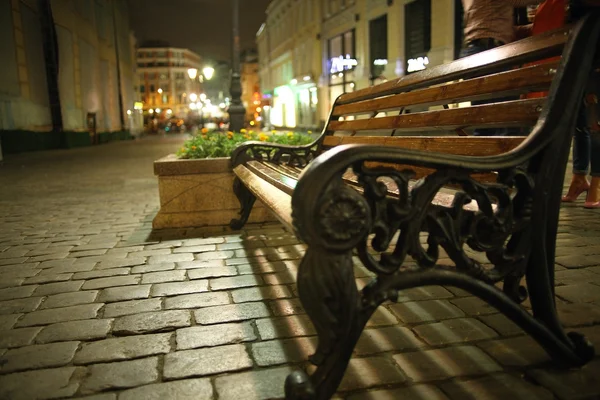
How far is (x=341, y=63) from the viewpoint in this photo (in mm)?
26625

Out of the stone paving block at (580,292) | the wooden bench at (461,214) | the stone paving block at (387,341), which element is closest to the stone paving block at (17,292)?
the wooden bench at (461,214)

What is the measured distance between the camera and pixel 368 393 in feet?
5.51

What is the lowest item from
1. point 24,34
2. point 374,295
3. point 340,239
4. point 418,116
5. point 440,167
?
point 374,295

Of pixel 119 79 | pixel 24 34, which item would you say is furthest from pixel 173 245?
pixel 119 79

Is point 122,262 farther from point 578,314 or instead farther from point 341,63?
point 341,63

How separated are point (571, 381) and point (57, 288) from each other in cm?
281

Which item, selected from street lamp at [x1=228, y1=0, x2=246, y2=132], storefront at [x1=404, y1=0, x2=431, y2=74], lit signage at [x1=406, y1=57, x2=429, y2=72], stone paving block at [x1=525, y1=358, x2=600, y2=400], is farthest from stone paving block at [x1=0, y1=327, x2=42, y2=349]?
lit signage at [x1=406, y1=57, x2=429, y2=72]

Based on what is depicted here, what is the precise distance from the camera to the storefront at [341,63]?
2494 cm

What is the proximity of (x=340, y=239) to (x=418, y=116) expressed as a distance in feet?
4.66

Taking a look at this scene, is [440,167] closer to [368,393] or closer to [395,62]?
[368,393]

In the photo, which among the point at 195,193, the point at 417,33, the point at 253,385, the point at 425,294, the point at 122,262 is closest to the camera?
the point at 253,385

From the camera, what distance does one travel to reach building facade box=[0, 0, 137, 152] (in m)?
18.3

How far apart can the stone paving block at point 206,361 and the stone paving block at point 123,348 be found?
11cm

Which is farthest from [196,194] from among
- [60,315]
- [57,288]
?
[60,315]
